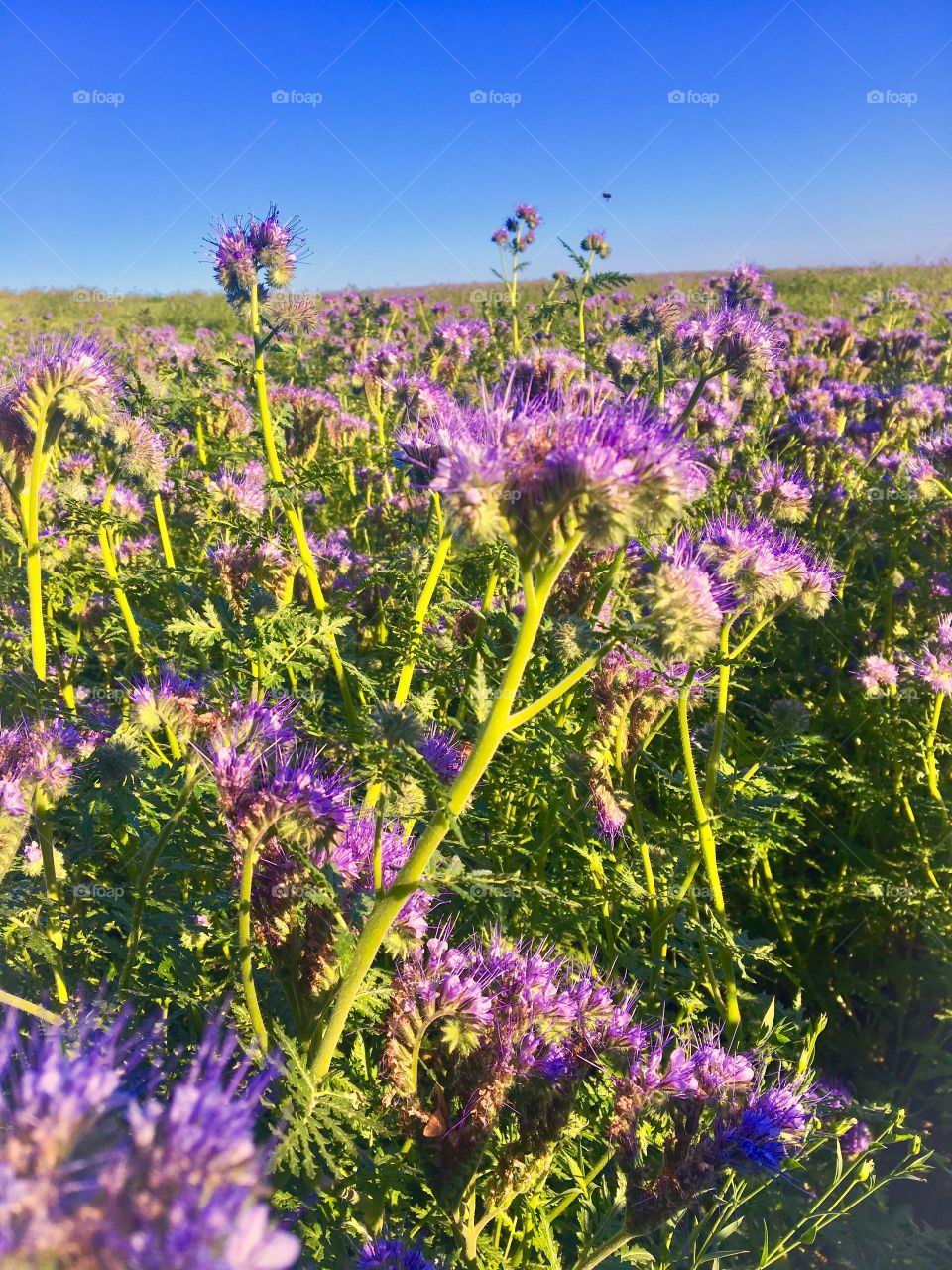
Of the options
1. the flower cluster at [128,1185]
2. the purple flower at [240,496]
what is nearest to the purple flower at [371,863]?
the flower cluster at [128,1185]

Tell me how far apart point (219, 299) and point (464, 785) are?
30.6 m

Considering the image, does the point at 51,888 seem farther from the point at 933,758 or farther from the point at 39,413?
the point at 933,758

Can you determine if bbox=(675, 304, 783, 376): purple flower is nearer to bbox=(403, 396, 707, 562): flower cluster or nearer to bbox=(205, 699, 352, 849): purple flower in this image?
bbox=(403, 396, 707, 562): flower cluster

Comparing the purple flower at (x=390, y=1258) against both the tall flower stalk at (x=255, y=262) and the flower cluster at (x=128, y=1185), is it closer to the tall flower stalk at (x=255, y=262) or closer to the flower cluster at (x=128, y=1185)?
the flower cluster at (x=128, y=1185)

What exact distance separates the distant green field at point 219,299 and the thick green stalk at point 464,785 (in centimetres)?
1763

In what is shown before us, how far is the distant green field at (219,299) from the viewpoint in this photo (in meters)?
20.2

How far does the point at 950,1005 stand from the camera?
3.73 metres

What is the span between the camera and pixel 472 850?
2.93m

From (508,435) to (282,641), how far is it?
1574 mm

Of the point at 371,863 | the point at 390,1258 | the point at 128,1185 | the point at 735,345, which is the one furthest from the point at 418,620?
the point at 128,1185

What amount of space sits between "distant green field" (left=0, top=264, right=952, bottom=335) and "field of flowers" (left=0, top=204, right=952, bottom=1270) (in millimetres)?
15265

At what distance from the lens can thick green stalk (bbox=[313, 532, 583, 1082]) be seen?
1.59 metres

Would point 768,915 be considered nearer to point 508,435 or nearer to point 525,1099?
point 525,1099

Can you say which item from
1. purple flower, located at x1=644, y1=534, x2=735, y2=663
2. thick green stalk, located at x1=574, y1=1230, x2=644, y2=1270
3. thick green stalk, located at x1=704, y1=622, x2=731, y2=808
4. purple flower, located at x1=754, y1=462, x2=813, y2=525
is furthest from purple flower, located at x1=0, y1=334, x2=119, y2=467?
purple flower, located at x1=754, y1=462, x2=813, y2=525
